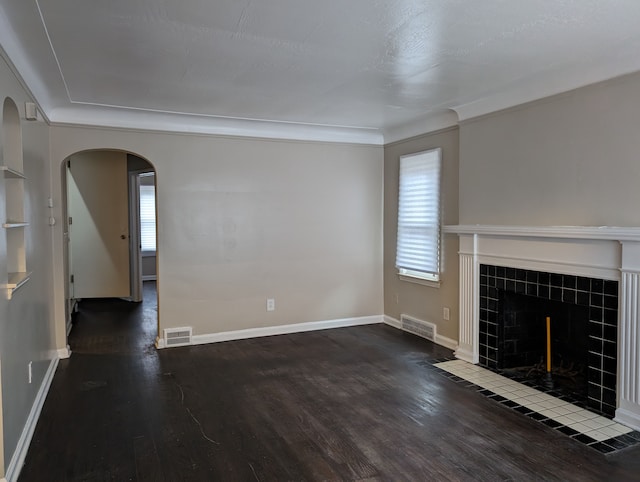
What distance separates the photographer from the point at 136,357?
14.4ft

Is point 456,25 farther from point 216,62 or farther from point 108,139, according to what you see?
point 108,139

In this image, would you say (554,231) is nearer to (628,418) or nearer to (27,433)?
(628,418)

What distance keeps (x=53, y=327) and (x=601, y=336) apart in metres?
4.49

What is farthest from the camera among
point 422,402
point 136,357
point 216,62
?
point 136,357

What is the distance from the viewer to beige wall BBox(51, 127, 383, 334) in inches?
185

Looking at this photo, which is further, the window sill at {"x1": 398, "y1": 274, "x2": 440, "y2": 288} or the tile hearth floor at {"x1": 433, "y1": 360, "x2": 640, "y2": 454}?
the window sill at {"x1": 398, "y1": 274, "x2": 440, "y2": 288}

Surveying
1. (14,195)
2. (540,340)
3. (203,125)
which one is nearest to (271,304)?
(203,125)

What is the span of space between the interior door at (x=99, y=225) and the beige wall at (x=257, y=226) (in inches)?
110

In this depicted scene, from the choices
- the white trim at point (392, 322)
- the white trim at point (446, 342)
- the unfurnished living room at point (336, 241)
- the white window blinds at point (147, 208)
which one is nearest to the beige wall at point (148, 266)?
the white window blinds at point (147, 208)

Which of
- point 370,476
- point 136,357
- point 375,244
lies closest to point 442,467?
point 370,476

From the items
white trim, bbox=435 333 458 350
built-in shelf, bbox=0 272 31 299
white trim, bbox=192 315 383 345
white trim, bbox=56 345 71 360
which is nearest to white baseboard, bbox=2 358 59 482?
white trim, bbox=56 345 71 360

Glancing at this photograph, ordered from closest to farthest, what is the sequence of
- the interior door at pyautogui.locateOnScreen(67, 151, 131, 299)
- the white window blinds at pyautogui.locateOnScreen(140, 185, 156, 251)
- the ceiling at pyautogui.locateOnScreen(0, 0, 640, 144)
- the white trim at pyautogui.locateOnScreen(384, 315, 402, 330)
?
the ceiling at pyautogui.locateOnScreen(0, 0, 640, 144)
the white trim at pyautogui.locateOnScreen(384, 315, 402, 330)
the interior door at pyautogui.locateOnScreen(67, 151, 131, 299)
the white window blinds at pyautogui.locateOnScreen(140, 185, 156, 251)

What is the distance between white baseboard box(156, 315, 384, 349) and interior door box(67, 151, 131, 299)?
2.93m

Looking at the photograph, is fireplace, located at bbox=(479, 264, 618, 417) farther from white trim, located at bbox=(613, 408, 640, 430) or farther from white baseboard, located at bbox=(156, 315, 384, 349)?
white baseboard, located at bbox=(156, 315, 384, 349)
